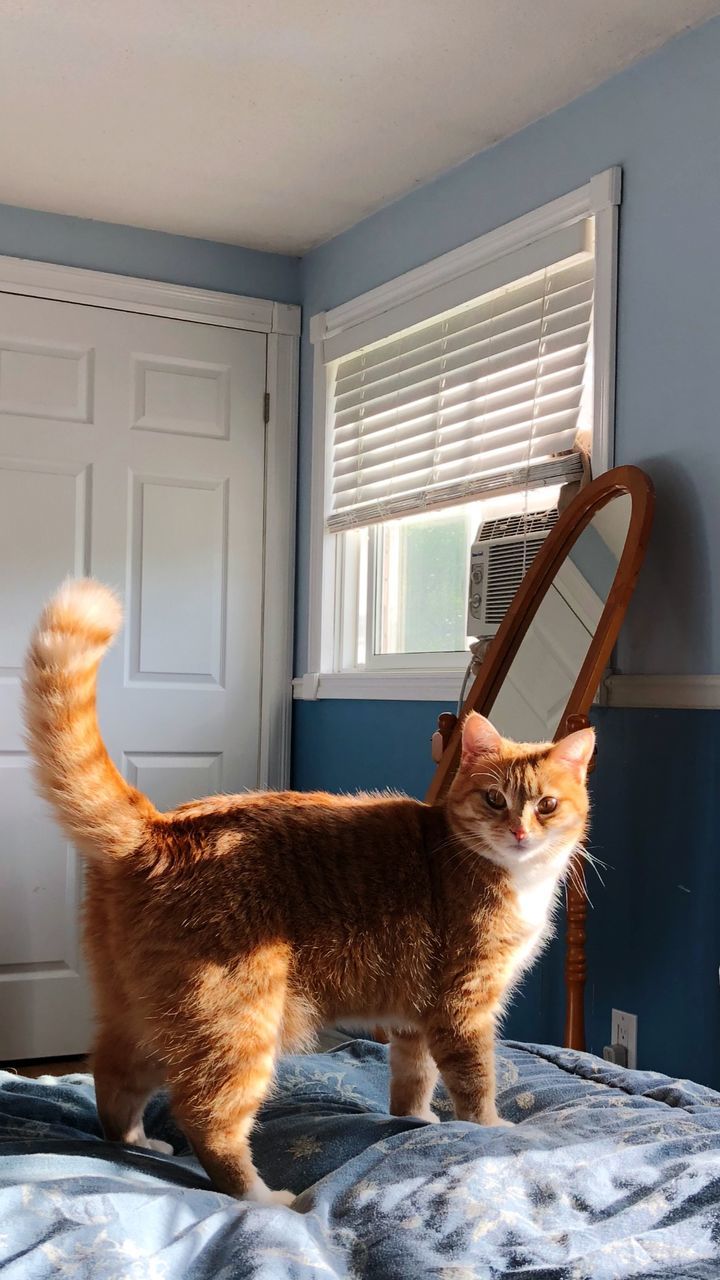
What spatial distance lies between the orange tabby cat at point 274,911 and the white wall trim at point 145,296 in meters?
2.36

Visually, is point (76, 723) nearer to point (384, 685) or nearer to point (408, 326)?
point (384, 685)

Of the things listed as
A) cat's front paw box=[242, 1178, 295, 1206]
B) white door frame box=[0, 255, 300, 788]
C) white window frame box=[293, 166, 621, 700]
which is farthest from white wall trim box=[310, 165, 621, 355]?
cat's front paw box=[242, 1178, 295, 1206]

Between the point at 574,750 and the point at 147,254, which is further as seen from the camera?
the point at 147,254

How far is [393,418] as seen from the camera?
351cm

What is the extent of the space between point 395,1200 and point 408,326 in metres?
2.56

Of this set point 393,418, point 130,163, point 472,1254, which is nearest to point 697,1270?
point 472,1254

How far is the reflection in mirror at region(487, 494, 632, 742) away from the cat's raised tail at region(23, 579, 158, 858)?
4.09ft

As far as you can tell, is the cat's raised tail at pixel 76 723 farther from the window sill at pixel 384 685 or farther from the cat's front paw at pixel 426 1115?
the window sill at pixel 384 685

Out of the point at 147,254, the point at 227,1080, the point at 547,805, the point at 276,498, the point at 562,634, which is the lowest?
the point at 227,1080

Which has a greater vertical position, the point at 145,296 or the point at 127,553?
the point at 145,296

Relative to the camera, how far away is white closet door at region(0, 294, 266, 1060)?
354 centimetres

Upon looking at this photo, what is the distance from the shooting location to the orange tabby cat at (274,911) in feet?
4.89

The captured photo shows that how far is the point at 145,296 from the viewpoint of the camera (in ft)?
12.2

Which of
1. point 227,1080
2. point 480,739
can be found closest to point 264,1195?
point 227,1080
